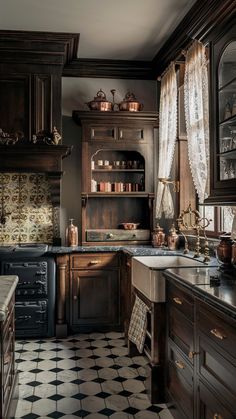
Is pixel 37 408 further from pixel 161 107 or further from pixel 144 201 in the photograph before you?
pixel 161 107

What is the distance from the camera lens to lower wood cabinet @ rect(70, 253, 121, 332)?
4.50 meters

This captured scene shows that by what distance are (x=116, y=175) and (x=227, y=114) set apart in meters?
2.56

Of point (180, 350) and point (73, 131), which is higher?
point (73, 131)

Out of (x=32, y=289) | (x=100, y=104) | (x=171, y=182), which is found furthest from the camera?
(x=100, y=104)

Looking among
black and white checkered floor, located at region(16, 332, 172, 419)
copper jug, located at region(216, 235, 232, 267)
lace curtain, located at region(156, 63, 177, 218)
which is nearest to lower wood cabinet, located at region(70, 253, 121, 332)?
black and white checkered floor, located at region(16, 332, 172, 419)

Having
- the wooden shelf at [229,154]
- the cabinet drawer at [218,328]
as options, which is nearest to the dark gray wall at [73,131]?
the wooden shelf at [229,154]

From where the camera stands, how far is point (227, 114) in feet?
8.91

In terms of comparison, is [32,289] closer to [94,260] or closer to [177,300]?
[94,260]

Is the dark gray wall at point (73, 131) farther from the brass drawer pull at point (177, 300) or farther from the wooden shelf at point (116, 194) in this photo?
the brass drawer pull at point (177, 300)

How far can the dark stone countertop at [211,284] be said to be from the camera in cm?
188

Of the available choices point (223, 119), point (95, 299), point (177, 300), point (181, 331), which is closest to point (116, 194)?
point (95, 299)

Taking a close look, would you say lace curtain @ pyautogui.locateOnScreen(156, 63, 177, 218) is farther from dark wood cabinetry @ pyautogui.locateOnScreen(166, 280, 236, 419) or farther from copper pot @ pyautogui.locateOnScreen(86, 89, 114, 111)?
dark wood cabinetry @ pyautogui.locateOnScreen(166, 280, 236, 419)

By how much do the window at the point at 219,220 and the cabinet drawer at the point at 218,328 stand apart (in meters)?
1.53

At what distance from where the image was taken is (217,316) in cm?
195
